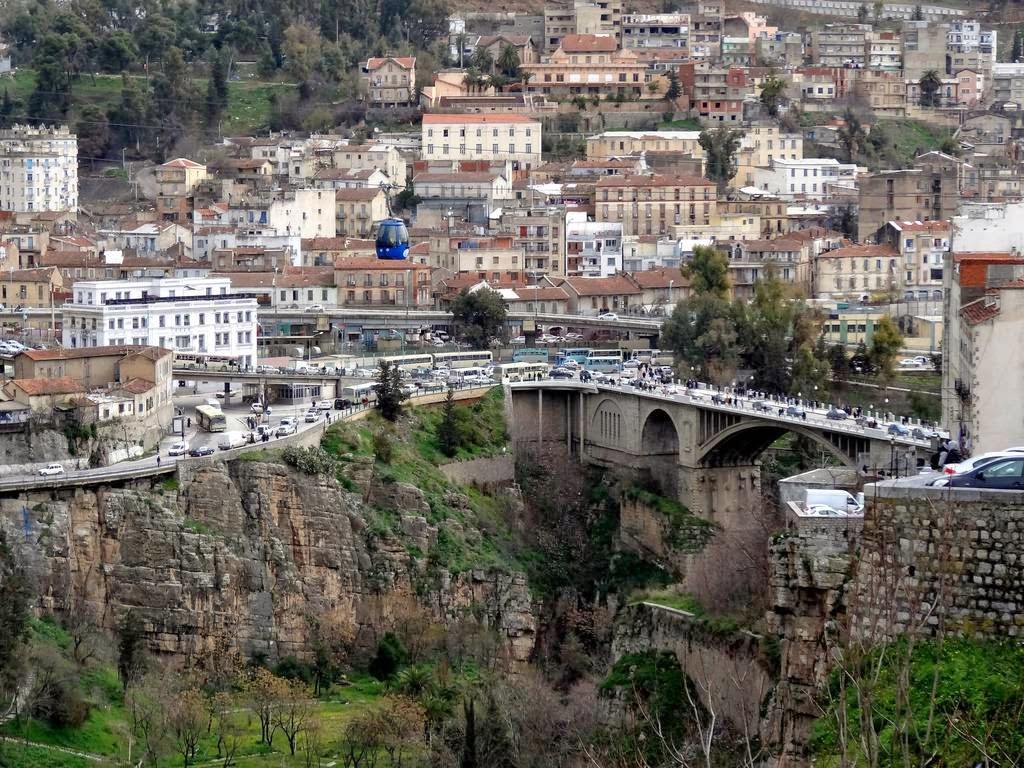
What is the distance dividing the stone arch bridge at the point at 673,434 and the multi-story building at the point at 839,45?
54.0 metres

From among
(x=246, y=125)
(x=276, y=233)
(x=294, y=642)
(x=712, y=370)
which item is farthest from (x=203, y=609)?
(x=246, y=125)

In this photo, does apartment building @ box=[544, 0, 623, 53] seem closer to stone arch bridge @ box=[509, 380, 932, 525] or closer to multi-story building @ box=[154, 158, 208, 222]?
multi-story building @ box=[154, 158, 208, 222]

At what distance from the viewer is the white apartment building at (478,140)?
317 ft

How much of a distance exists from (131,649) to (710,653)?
19262mm

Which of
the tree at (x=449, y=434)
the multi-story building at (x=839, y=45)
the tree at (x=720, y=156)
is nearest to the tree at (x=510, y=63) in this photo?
the tree at (x=720, y=156)

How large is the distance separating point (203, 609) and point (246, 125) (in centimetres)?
5883

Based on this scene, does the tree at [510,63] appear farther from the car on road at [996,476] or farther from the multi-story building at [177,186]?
the car on road at [996,476]

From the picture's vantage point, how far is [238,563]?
49.3 meters

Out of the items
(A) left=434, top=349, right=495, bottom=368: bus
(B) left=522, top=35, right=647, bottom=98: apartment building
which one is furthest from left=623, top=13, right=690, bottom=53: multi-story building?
(A) left=434, top=349, right=495, bottom=368: bus

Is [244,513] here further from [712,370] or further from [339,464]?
[712,370]

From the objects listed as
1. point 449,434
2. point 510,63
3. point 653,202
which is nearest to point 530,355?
point 449,434

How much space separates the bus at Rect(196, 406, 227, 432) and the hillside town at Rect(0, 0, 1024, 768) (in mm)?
103

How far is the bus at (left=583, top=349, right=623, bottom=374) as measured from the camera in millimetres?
66500

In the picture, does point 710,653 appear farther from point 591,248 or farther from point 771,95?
point 771,95
